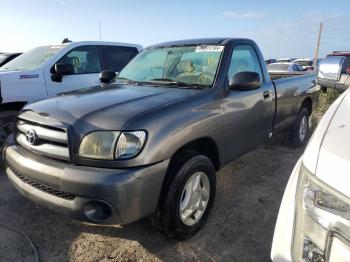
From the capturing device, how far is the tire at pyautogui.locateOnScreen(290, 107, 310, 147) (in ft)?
17.6

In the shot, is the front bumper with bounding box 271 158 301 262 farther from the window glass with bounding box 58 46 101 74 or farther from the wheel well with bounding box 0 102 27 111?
the window glass with bounding box 58 46 101 74

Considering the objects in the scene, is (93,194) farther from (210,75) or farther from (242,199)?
(242,199)

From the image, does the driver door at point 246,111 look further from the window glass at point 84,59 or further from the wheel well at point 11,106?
the wheel well at point 11,106

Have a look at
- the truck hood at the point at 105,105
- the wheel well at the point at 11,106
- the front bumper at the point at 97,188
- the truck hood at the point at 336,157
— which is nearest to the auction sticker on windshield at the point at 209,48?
the truck hood at the point at 105,105

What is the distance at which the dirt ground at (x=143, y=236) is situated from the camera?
2.72m

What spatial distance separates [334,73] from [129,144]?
182 centimetres

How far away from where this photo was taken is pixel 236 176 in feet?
A: 14.3

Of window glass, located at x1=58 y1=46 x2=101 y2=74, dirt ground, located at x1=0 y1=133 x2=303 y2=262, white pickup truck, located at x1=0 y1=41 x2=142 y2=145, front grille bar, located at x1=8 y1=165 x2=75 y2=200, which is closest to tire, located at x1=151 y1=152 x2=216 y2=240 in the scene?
dirt ground, located at x1=0 y1=133 x2=303 y2=262

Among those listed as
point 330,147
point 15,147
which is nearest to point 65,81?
point 15,147

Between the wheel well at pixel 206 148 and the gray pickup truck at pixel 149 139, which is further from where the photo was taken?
the wheel well at pixel 206 148

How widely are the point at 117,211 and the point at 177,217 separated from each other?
1.96 feet

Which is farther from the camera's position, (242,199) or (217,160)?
(242,199)

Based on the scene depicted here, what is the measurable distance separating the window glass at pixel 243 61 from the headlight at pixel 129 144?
1.48 m

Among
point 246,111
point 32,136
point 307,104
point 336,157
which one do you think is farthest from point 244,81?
point 307,104
